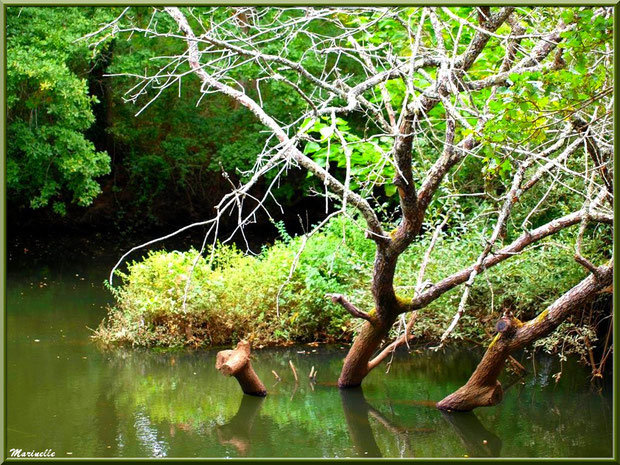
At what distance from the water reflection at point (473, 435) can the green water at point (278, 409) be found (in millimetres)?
13

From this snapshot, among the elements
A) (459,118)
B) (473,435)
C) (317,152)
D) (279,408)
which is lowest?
(473,435)

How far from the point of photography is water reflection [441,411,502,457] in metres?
5.01

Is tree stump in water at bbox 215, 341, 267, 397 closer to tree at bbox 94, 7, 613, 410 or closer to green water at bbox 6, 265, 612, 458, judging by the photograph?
green water at bbox 6, 265, 612, 458

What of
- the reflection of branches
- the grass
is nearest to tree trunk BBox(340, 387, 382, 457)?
the reflection of branches

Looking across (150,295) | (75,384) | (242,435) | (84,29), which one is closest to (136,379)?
(75,384)

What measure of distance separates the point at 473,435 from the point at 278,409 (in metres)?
1.41

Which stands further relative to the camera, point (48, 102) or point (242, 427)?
point (48, 102)

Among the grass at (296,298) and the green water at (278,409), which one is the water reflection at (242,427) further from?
the grass at (296,298)

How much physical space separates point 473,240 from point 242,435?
131 inches

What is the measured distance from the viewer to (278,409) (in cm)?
579

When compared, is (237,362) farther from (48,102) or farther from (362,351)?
(48,102)

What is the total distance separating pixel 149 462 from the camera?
414 cm

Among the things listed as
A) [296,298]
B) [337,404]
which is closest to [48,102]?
[296,298]

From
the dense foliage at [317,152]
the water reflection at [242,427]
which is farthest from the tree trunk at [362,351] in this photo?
the water reflection at [242,427]
